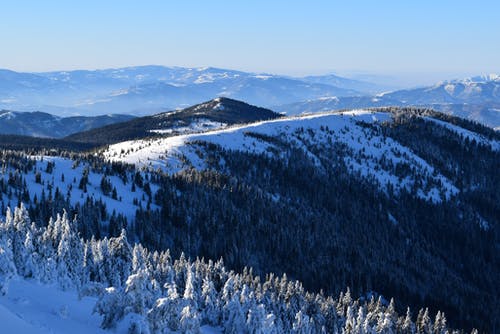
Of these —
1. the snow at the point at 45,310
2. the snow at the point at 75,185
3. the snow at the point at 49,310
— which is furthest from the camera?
the snow at the point at 75,185

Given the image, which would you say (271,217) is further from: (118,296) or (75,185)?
(118,296)

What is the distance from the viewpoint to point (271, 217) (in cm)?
12619

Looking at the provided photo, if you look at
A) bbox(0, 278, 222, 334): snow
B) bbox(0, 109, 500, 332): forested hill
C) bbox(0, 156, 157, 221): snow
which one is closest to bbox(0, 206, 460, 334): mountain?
bbox(0, 278, 222, 334): snow

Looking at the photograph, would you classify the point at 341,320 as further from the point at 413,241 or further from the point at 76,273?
the point at 413,241

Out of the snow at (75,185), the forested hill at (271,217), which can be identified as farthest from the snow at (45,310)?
the snow at (75,185)

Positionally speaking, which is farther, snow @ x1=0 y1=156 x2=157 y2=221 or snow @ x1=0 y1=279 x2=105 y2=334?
snow @ x1=0 y1=156 x2=157 y2=221

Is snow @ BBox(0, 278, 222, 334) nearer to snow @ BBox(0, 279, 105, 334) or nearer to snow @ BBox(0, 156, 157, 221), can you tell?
snow @ BBox(0, 279, 105, 334)

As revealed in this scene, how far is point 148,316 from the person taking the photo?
35344 millimetres

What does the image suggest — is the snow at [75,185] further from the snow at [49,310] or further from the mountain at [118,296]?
the snow at [49,310]

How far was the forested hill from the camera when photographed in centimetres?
9600

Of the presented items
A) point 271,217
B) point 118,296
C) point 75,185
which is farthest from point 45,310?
point 271,217

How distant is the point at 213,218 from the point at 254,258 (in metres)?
12.9

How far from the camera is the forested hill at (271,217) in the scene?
315ft

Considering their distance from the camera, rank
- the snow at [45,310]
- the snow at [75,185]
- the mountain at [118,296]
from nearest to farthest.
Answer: the snow at [45,310] < the mountain at [118,296] < the snow at [75,185]
